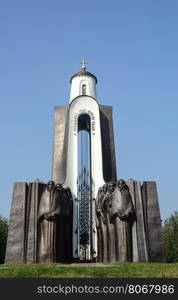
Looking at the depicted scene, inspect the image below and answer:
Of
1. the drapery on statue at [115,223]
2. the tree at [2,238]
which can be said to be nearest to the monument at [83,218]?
the drapery on statue at [115,223]

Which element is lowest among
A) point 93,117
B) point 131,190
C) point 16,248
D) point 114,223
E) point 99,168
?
point 16,248

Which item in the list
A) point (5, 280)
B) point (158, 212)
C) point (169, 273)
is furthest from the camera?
point (158, 212)

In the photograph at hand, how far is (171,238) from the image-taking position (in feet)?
97.6

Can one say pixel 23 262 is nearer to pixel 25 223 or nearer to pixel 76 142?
pixel 25 223

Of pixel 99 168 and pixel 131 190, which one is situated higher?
pixel 99 168

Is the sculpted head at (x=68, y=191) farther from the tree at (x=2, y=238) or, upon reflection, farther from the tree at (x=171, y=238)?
the tree at (x=171, y=238)

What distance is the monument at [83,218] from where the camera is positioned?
43.7 ft

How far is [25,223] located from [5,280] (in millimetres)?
8089

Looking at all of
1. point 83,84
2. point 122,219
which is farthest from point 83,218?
point 83,84

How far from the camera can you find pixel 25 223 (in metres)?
13.9

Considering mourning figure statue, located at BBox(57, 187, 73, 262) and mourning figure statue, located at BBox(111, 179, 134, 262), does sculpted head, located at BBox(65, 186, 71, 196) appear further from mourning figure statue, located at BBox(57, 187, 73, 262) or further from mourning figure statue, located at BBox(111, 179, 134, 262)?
mourning figure statue, located at BBox(111, 179, 134, 262)

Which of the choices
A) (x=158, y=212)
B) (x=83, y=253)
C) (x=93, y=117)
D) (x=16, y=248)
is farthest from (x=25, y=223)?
(x=93, y=117)

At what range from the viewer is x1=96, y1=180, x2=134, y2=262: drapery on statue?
13.2 m

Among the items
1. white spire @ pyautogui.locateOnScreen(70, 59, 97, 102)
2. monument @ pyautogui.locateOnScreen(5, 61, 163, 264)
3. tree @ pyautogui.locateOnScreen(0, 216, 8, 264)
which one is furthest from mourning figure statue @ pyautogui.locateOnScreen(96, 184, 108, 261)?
tree @ pyautogui.locateOnScreen(0, 216, 8, 264)
